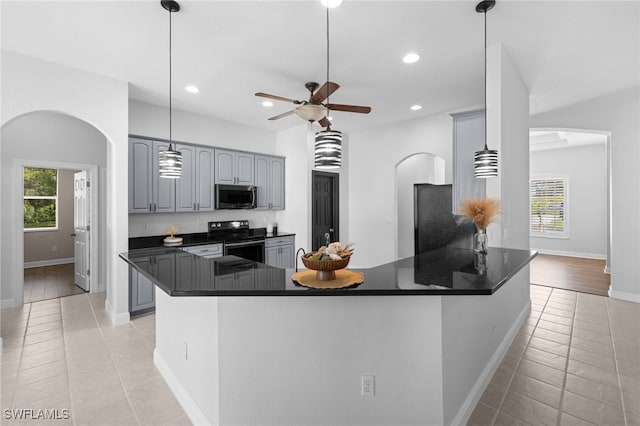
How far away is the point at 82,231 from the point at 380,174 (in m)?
5.35

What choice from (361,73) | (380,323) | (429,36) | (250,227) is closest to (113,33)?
(361,73)

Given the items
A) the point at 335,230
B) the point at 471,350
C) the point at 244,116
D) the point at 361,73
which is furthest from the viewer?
the point at 335,230

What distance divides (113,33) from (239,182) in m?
2.89

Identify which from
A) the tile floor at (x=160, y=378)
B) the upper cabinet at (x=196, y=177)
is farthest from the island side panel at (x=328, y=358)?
the upper cabinet at (x=196, y=177)

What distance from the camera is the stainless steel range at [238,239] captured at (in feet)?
16.1

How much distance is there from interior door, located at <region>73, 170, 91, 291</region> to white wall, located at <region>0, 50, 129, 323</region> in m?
0.87

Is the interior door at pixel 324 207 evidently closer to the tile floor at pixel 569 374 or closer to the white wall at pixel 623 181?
the tile floor at pixel 569 374

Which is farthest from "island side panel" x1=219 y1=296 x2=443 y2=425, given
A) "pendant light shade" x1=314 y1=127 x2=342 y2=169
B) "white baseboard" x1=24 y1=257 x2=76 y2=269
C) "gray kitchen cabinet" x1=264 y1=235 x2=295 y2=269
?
"white baseboard" x1=24 y1=257 x2=76 y2=269

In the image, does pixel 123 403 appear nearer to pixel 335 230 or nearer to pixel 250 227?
pixel 250 227

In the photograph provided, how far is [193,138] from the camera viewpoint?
5.22m

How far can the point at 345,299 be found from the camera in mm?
1797

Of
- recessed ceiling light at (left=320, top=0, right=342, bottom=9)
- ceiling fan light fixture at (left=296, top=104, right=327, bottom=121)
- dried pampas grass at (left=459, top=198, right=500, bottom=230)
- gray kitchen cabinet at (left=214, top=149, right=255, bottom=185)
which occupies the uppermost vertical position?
recessed ceiling light at (left=320, top=0, right=342, bottom=9)

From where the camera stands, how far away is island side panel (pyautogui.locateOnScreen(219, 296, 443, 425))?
1.80 m

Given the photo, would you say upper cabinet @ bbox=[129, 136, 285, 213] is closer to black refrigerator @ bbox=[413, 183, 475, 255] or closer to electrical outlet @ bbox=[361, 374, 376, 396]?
black refrigerator @ bbox=[413, 183, 475, 255]
